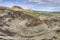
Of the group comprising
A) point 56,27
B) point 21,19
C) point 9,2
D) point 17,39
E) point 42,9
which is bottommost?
point 17,39

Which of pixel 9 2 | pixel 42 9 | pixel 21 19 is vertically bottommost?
pixel 21 19

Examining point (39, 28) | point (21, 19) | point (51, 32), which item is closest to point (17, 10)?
point (21, 19)

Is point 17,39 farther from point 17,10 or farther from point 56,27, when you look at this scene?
point 56,27

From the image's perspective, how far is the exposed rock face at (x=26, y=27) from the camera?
1.57m

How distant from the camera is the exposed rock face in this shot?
62.0 inches

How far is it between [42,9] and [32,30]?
289 millimetres

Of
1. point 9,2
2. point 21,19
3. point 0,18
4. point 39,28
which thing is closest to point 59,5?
point 39,28

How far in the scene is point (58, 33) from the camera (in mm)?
1574

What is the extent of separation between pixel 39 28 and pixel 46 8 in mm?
263

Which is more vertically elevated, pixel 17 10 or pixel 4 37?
pixel 17 10

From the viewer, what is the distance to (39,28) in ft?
5.23

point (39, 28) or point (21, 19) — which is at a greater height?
point (21, 19)

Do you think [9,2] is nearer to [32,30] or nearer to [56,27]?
[32,30]

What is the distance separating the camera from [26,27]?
5.26 ft
